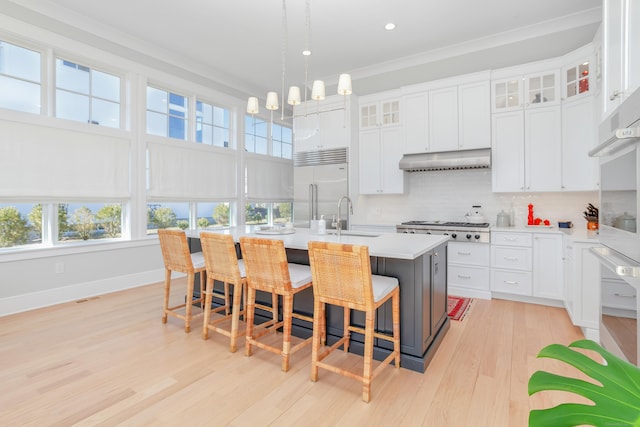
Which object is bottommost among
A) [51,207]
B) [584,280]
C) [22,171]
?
[584,280]

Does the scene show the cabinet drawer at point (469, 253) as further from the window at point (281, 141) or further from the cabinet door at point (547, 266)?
the window at point (281, 141)

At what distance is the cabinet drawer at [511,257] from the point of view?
379 centimetres

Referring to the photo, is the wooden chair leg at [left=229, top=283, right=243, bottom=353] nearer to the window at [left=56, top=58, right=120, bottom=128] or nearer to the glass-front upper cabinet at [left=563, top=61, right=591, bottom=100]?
the window at [left=56, top=58, right=120, bottom=128]

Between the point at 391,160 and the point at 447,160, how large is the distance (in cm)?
87

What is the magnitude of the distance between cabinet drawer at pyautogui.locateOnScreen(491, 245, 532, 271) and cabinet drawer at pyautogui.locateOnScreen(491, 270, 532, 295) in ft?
0.23

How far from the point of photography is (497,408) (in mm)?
1872

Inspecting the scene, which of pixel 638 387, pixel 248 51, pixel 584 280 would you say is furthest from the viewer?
pixel 248 51

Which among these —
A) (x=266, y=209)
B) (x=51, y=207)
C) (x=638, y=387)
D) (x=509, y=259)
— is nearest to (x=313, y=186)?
(x=266, y=209)

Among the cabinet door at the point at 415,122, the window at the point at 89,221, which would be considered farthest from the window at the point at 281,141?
the window at the point at 89,221

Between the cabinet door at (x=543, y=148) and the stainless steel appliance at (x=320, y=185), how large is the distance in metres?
2.43

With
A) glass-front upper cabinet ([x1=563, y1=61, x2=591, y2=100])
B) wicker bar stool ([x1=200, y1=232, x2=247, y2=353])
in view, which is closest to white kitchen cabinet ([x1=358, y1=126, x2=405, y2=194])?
glass-front upper cabinet ([x1=563, y1=61, x2=591, y2=100])

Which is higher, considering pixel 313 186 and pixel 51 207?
pixel 313 186

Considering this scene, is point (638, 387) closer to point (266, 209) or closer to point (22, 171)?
point (22, 171)

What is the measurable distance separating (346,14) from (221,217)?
3.67m
